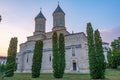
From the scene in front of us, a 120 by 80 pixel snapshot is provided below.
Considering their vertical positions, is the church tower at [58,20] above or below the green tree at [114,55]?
above

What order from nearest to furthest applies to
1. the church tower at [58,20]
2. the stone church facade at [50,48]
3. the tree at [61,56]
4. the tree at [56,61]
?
the tree at [56,61] < the tree at [61,56] < the stone church facade at [50,48] < the church tower at [58,20]

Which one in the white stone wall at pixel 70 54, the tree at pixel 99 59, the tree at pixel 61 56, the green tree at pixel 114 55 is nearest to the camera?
the tree at pixel 99 59

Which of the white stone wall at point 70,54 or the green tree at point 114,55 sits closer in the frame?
the white stone wall at point 70,54

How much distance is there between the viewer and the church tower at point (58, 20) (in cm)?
3631

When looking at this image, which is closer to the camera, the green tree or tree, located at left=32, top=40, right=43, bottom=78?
tree, located at left=32, top=40, right=43, bottom=78

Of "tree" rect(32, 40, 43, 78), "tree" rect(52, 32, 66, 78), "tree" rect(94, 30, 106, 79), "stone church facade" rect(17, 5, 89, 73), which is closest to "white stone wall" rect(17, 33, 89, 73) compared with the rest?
"stone church facade" rect(17, 5, 89, 73)

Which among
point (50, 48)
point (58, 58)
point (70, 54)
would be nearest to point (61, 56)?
point (58, 58)

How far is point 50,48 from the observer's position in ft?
118

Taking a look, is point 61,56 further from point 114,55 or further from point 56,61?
point 114,55

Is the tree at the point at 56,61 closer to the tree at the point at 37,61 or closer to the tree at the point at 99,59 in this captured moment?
the tree at the point at 37,61

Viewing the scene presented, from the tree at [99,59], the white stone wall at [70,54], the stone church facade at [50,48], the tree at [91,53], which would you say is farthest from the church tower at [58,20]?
the tree at [99,59]

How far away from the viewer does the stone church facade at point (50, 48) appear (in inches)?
1238

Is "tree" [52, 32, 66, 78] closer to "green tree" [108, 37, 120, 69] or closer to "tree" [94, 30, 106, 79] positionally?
"tree" [94, 30, 106, 79]

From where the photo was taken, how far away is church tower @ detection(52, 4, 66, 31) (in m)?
36.3
